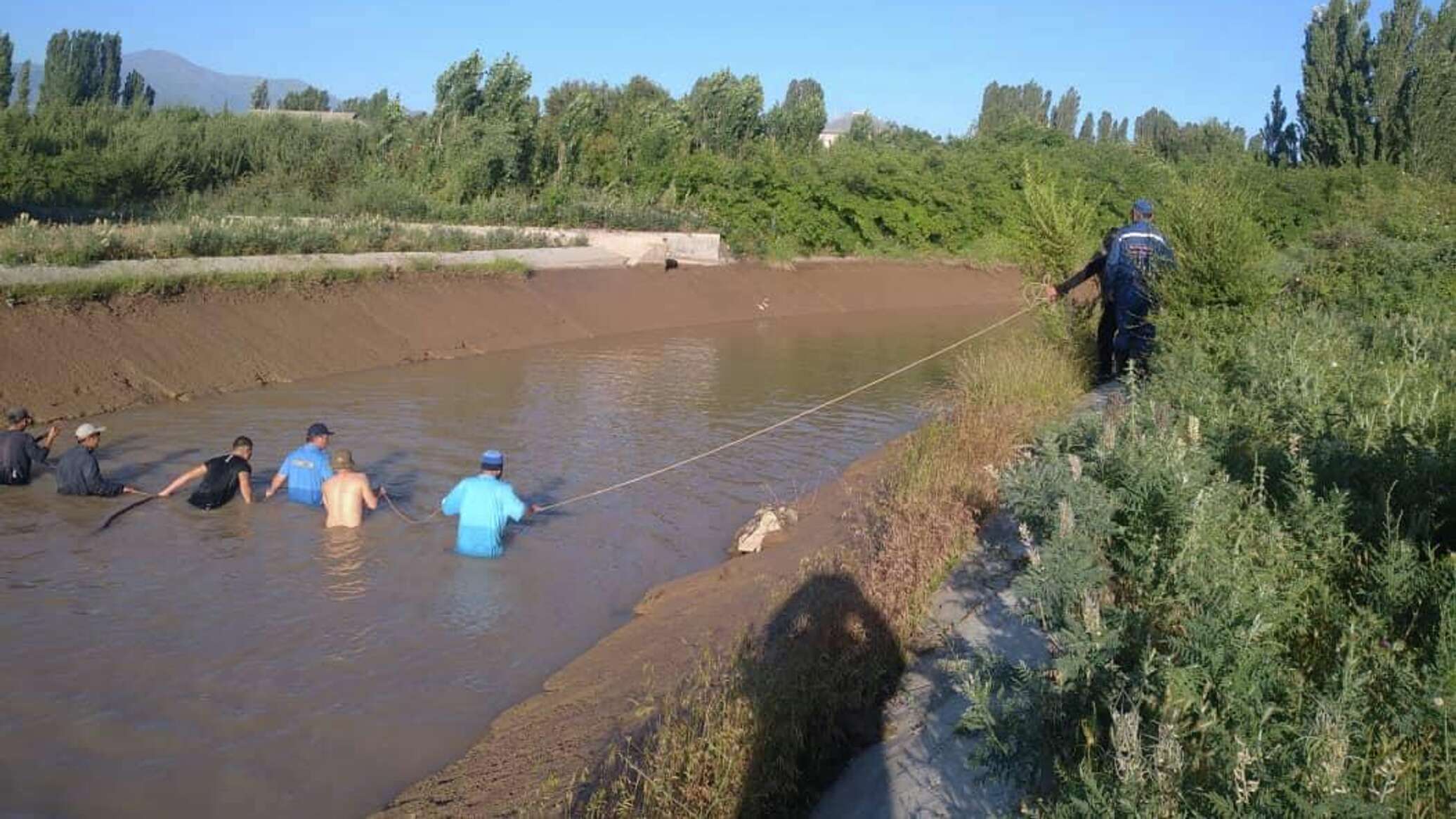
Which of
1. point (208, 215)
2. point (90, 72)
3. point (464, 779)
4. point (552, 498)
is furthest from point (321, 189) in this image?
point (90, 72)

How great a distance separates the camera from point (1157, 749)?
12.7 feet

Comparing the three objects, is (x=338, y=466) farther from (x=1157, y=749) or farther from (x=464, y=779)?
(x=1157, y=749)

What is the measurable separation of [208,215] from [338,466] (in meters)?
20.1

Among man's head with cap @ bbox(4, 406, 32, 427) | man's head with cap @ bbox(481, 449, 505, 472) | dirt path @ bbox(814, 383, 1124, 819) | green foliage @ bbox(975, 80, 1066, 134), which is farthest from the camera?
green foliage @ bbox(975, 80, 1066, 134)

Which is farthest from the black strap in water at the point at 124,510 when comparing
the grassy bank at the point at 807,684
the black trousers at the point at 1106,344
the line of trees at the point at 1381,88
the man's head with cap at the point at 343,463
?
the line of trees at the point at 1381,88

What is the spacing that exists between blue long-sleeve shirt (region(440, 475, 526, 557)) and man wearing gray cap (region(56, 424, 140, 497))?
13.3ft

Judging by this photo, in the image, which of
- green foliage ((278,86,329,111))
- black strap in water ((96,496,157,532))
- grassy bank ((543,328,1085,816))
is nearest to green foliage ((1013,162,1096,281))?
grassy bank ((543,328,1085,816))

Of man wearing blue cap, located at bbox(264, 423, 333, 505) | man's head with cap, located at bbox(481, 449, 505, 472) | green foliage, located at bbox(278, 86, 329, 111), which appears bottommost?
man wearing blue cap, located at bbox(264, 423, 333, 505)

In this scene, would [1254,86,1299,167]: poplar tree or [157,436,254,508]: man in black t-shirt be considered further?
[1254,86,1299,167]: poplar tree

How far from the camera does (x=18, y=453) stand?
1305cm

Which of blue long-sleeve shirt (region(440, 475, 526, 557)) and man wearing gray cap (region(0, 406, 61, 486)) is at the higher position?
blue long-sleeve shirt (region(440, 475, 526, 557))

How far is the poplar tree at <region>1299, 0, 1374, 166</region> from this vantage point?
47438 mm

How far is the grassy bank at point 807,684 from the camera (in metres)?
5.84

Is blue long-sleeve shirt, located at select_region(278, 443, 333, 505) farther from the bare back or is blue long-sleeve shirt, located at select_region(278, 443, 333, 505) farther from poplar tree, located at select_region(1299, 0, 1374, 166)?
poplar tree, located at select_region(1299, 0, 1374, 166)
